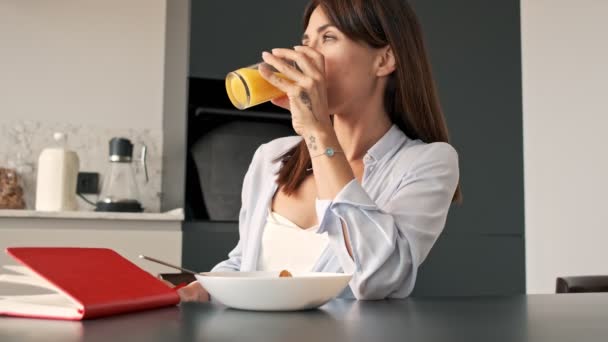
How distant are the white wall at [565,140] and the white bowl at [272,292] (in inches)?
108

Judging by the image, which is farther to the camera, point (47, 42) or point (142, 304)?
point (47, 42)

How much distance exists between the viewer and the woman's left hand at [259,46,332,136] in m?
1.25

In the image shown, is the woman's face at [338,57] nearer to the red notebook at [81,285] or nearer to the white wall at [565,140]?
the red notebook at [81,285]

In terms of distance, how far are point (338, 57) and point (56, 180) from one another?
1695 mm

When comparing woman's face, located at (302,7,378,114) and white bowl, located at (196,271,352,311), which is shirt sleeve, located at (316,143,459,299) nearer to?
woman's face, located at (302,7,378,114)

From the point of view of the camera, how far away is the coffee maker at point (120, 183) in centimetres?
278

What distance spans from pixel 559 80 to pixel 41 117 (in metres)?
2.41

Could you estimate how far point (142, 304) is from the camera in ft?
2.49

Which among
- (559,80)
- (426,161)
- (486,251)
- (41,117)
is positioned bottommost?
(486,251)

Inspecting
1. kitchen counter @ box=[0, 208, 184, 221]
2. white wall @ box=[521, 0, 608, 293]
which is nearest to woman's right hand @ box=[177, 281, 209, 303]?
kitchen counter @ box=[0, 208, 184, 221]

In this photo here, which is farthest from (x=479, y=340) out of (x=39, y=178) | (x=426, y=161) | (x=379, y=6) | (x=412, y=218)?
(x=39, y=178)

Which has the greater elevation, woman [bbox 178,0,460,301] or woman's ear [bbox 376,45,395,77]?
woman's ear [bbox 376,45,395,77]

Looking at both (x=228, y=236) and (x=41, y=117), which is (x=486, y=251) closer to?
(x=228, y=236)

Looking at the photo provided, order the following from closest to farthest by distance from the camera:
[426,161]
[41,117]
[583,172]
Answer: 1. [426,161]
2. [41,117]
3. [583,172]
